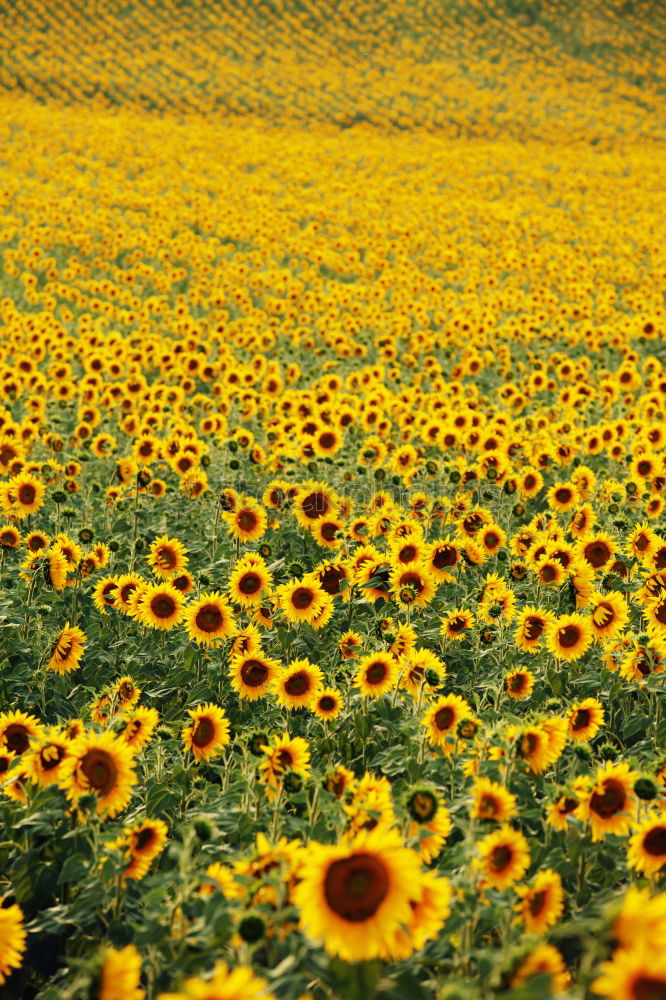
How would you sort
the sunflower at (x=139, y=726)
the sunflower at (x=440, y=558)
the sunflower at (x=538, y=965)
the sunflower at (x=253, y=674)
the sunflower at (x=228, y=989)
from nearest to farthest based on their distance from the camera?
the sunflower at (x=228, y=989) < the sunflower at (x=538, y=965) < the sunflower at (x=139, y=726) < the sunflower at (x=253, y=674) < the sunflower at (x=440, y=558)

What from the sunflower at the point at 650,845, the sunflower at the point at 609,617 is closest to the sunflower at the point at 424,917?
the sunflower at the point at 650,845

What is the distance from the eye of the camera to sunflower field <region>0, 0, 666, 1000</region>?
2350 mm

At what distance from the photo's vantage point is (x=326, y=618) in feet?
16.2

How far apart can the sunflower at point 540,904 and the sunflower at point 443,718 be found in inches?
43.7

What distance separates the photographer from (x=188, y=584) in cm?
525

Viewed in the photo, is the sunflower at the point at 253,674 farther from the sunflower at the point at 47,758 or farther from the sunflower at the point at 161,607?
the sunflower at the point at 47,758

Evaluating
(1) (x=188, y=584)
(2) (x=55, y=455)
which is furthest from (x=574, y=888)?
(2) (x=55, y=455)

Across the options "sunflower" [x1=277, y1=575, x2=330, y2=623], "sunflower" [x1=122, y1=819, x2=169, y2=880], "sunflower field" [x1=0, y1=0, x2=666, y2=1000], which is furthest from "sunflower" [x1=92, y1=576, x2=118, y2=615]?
"sunflower" [x1=122, y1=819, x2=169, y2=880]

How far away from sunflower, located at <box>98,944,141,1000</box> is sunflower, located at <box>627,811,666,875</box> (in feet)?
5.90

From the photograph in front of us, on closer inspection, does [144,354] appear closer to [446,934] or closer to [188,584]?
[188,584]

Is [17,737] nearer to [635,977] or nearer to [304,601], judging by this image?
[304,601]

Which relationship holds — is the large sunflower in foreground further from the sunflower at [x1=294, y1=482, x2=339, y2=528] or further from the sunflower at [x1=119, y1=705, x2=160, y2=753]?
the sunflower at [x1=294, y1=482, x2=339, y2=528]

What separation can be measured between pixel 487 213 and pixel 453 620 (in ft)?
74.0

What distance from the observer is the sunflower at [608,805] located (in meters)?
2.89
